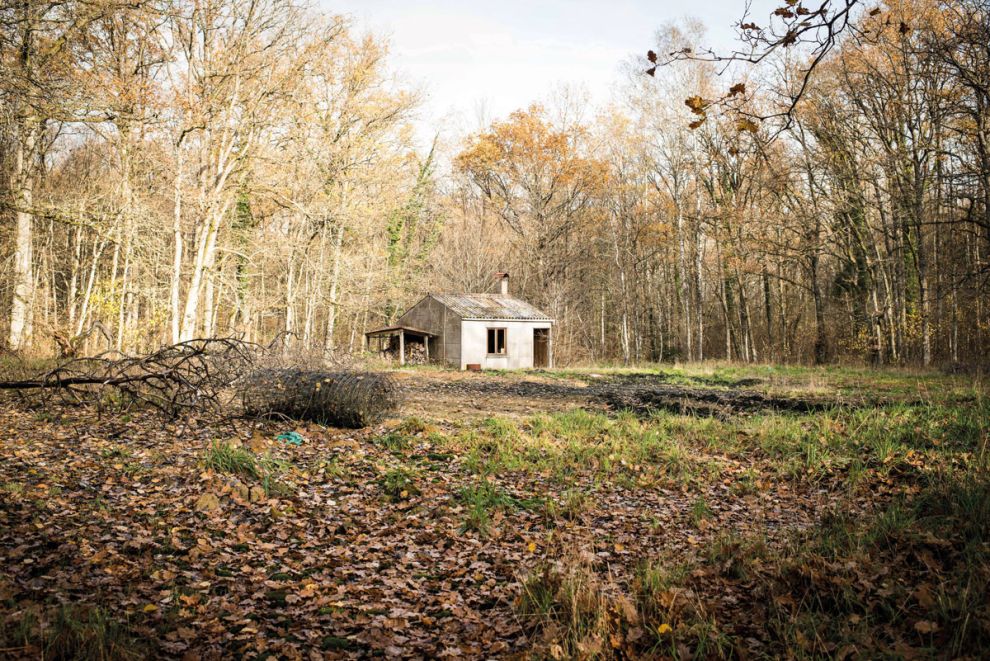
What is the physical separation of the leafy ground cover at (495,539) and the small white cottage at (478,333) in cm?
1854

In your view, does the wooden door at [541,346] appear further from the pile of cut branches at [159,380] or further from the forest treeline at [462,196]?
the pile of cut branches at [159,380]

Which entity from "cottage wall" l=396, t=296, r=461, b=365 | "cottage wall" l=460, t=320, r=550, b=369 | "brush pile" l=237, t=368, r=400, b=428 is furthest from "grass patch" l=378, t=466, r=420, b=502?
"cottage wall" l=396, t=296, r=461, b=365

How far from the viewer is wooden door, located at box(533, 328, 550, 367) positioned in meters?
31.5

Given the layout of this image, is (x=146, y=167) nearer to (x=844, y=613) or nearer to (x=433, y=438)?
(x=433, y=438)

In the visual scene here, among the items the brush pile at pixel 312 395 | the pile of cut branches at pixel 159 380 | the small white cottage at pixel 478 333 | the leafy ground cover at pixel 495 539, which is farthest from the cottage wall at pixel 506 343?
the leafy ground cover at pixel 495 539

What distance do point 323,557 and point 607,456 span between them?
4.54 meters

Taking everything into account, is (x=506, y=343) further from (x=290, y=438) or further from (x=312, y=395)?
(x=290, y=438)

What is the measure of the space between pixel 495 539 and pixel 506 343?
23.9 metres

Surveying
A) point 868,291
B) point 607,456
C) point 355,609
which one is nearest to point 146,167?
point 607,456

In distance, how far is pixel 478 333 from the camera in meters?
28.8

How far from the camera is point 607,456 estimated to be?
28.3 ft

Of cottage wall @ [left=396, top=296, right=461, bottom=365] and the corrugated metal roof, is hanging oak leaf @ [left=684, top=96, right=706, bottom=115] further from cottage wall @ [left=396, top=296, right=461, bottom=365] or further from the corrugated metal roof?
cottage wall @ [left=396, top=296, right=461, bottom=365]

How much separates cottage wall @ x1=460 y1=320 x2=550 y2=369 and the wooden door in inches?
25.6

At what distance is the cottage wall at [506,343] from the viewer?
28484mm
